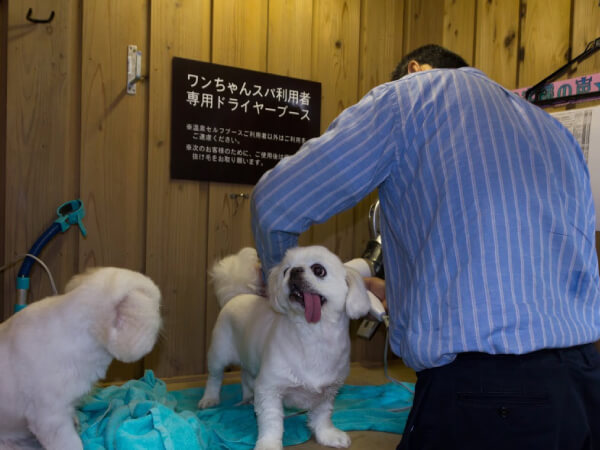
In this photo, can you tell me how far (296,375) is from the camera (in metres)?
1.67

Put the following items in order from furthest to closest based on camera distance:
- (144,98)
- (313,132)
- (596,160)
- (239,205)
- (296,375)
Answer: (313,132)
(239,205)
(144,98)
(596,160)
(296,375)

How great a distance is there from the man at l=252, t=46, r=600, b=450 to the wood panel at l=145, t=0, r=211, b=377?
1.36m

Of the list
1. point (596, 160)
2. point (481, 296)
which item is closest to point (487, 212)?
point (481, 296)

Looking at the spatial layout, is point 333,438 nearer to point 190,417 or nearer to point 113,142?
point 190,417

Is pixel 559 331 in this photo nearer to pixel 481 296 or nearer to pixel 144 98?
pixel 481 296

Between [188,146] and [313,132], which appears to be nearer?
[188,146]

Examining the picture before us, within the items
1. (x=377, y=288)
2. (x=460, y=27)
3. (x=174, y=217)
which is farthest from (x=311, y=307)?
(x=460, y=27)

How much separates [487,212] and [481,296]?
163mm

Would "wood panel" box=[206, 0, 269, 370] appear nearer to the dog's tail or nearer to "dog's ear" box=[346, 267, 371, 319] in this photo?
the dog's tail

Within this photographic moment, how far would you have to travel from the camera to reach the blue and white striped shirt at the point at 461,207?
3.19ft

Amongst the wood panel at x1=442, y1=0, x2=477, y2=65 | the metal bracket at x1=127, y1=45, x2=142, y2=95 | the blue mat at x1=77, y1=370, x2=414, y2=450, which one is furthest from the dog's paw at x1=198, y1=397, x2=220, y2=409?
the wood panel at x1=442, y1=0, x2=477, y2=65

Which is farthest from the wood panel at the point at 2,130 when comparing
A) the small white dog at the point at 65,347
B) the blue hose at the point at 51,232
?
the small white dog at the point at 65,347

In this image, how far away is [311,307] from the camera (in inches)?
61.8

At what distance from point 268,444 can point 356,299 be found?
528mm
